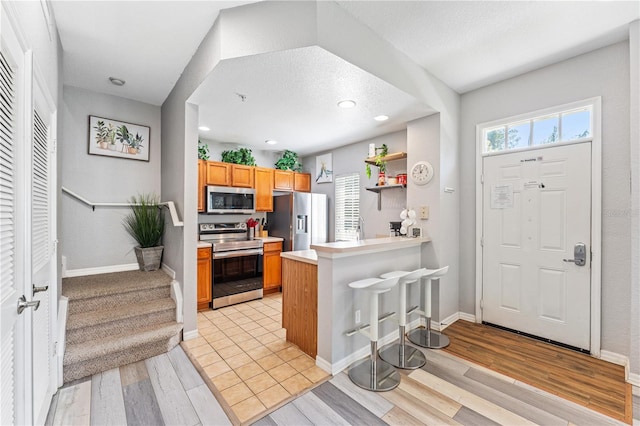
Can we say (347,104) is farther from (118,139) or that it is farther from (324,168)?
(118,139)

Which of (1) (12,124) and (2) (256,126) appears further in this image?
(2) (256,126)

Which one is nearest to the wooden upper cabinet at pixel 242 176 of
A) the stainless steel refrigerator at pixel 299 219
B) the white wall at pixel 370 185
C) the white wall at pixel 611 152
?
the stainless steel refrigerator at pixel 299 219

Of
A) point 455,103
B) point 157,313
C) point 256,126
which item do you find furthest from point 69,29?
point 455,103

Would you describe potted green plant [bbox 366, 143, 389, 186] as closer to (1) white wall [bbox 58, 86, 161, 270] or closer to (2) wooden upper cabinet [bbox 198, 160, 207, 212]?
(2) wooden upper cabinet [bbox 198, 160, 207, 212]

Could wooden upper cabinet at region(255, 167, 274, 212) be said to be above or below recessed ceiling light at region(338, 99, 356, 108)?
below

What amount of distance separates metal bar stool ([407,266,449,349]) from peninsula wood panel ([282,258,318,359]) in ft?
3.64

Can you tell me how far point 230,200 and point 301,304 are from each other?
2.28 m

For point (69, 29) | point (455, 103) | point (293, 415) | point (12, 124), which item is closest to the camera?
point (12, 124)

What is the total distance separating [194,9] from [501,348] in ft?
13.2

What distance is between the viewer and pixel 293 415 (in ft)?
6.11

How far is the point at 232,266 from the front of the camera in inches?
156

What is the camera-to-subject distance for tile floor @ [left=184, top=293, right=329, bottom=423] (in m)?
2.04

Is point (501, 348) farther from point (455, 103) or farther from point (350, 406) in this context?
point (455, 103)

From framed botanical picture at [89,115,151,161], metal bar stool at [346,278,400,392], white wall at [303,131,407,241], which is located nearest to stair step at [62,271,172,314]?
framed botanical picture at [89,115,151,161]
